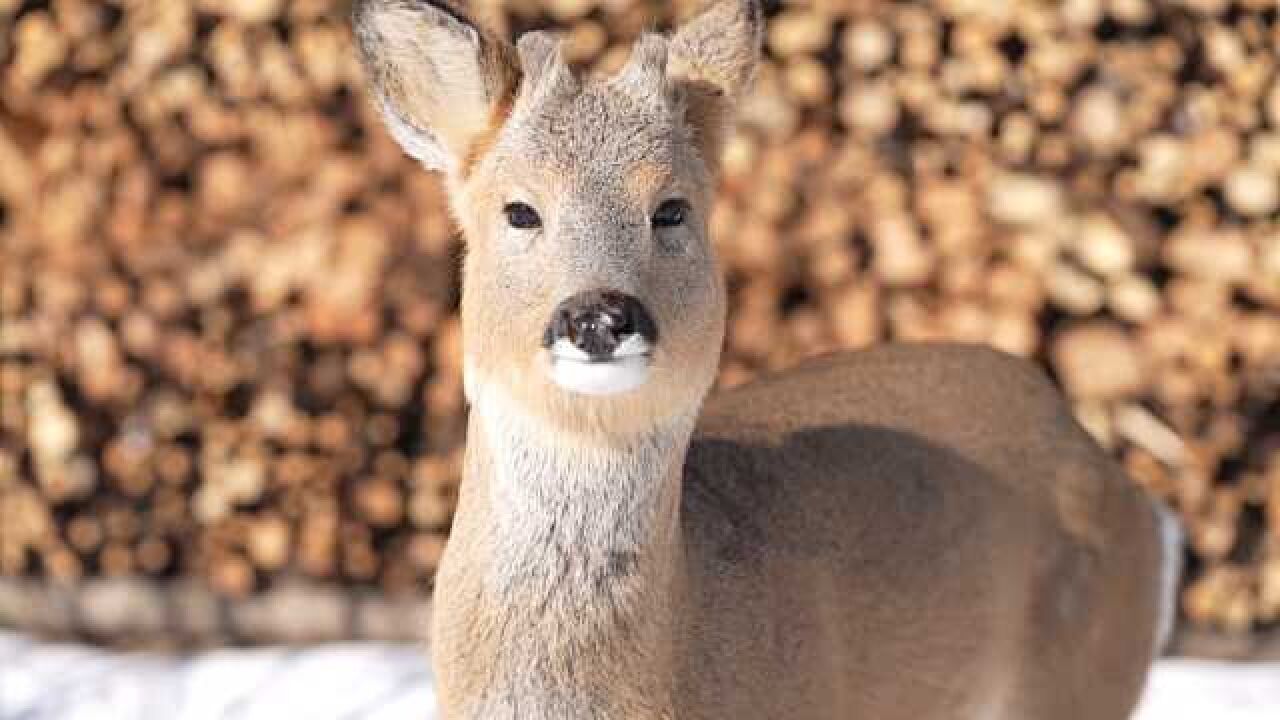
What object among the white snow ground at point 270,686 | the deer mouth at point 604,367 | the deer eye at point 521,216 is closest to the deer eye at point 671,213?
the deer eye at point 521,216

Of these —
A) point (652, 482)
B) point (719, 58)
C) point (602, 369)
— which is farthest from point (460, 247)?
point (602, 369)

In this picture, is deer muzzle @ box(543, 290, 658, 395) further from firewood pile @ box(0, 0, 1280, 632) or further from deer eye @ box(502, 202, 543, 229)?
firewood pile @ box(0, 0, 1280, 632)

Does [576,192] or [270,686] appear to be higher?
[576,192]

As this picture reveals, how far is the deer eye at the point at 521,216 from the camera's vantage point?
10.9 feet

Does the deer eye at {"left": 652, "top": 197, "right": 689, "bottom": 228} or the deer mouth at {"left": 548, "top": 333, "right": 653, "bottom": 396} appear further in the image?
the deer eye at {"left": 652, "top": 197, "right": 689, "bottom": 228}

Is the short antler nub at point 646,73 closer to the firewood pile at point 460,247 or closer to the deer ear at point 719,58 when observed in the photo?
the deer ear at point 719,58

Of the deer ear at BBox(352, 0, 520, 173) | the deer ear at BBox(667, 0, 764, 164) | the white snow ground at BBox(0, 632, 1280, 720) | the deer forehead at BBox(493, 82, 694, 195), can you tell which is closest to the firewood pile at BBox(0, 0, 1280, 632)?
the white snow ground at BBox(0, 632, 1280, 720)

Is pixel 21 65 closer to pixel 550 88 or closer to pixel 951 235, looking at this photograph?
pixel 951 235

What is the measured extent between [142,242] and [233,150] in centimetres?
28

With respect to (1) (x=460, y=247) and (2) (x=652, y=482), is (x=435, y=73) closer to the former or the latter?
(2) (x=652, y=482)

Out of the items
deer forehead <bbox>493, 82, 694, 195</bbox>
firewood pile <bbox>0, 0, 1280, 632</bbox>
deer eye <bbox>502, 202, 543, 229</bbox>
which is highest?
deer forehead <bbox>493, 82, 694, 195</bbox>

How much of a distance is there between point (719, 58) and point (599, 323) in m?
0.68

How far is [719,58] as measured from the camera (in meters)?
3.64

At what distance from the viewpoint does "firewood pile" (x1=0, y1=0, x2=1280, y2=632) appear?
557 cm
